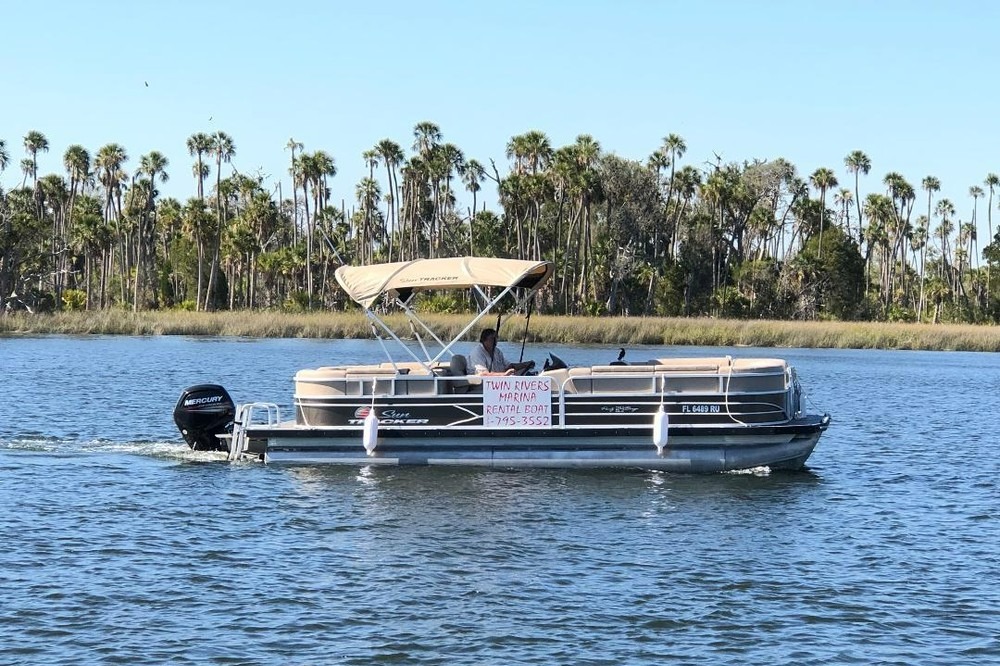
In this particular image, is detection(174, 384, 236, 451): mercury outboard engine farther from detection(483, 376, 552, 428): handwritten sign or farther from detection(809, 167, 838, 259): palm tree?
detection(809, 167, 838, 259): palm tree

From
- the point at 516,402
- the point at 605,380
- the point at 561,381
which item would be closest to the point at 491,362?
the point at 516,402

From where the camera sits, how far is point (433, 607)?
13.0m

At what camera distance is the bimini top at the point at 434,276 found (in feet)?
66.5

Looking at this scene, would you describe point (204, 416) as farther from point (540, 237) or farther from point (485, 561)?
point (540, 237)

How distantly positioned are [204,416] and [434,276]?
454 centimetres

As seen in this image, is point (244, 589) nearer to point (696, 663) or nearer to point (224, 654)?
point (224, 654)

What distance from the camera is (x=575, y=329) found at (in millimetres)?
64188

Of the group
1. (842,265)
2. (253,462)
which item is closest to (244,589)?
(253,462)

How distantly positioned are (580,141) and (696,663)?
78.5 meters

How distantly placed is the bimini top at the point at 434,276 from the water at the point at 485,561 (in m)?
2.92

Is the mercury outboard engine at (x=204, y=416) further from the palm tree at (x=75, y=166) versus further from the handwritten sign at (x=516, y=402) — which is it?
the palm tree at (x=75, y=166)

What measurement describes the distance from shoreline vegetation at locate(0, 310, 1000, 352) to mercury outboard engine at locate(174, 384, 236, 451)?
40.0 meters

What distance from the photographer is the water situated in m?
11.9

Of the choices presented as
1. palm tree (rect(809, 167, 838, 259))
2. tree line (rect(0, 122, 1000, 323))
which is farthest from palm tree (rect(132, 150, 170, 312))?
palm tree (rect(809, 167, 838, 259))
